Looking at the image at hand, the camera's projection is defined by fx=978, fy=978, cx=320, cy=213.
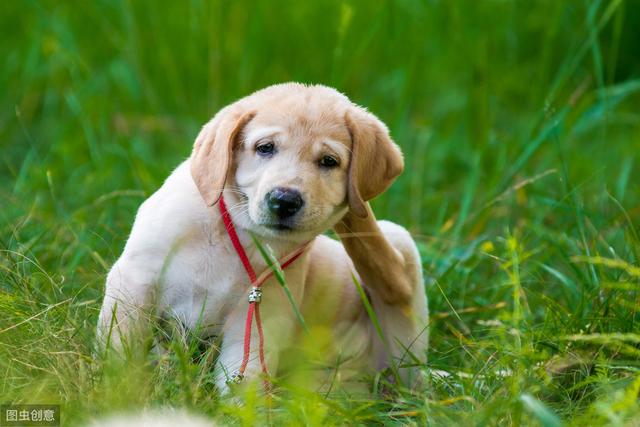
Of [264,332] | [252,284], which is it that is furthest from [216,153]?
[264,332]

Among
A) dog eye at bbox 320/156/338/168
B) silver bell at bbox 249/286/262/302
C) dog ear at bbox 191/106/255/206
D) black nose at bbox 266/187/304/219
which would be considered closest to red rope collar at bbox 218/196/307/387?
silver bell at bbox 249/286/262/302

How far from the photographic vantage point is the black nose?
11.0 feet

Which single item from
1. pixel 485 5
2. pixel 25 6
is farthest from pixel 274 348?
pixel 25 6

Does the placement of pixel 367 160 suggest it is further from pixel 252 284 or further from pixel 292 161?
pixel 252 284

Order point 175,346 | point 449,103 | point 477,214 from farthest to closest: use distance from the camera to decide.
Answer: point 449,103 < point 477,214 < point 175,346

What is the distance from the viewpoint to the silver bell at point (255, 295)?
3543 millimetres

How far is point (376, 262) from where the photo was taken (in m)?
4.00

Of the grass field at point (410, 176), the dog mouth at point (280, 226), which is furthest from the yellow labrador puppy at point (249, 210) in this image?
the grass field at point (410, 176)

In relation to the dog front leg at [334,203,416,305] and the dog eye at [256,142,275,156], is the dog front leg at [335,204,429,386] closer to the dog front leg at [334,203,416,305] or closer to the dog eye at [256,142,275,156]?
the dog front leg at [334,203,416,305]

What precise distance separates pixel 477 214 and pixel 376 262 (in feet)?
4.72

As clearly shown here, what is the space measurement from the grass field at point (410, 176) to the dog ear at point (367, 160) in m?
0.58

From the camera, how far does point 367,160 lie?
12.0 ft

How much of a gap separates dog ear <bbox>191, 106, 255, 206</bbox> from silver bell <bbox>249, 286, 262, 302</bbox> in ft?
1.17

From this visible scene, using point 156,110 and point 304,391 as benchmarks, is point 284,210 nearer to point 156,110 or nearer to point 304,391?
point 304,391
